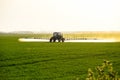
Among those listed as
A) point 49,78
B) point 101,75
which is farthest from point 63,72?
point 101,75

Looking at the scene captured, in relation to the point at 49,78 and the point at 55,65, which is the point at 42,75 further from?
the point at 55,65

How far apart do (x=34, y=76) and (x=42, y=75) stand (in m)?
0.71

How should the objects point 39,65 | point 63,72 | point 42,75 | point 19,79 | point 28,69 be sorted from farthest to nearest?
point 39,65 < point 28,69 < point 63,72 < point 42,75 < point 19,79

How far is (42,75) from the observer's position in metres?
22.4

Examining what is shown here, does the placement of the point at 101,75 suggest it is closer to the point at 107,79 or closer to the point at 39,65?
the point at 107,79

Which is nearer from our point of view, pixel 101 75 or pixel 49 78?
pixel 101 75

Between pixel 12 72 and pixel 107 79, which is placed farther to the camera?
pixel 12 72

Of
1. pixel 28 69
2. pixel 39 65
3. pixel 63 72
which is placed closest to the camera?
pixel 63 72

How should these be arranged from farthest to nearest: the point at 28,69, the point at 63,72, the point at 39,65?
1. the point at 39,65
2. the point at 28,69
3. the point at 63,72

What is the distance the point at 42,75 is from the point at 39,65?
5.52 m

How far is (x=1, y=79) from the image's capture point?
21.1 m

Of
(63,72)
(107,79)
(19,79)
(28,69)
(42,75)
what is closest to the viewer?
(107,79)

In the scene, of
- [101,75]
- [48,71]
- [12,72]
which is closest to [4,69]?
[12,72]

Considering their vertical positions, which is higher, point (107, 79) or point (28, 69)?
point (107, 79)
